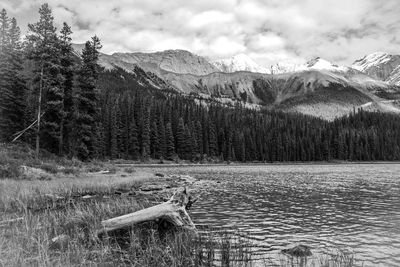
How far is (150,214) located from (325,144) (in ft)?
629

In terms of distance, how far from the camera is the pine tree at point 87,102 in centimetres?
5362

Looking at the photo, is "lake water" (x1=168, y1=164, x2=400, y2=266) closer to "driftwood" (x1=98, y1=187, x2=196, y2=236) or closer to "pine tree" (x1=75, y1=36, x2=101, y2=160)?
"driftwood" (x1=98, y1=187, x2=196, y2=236)

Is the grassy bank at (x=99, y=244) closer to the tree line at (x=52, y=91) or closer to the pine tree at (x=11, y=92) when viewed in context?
the tree line at (x=52, y=91)

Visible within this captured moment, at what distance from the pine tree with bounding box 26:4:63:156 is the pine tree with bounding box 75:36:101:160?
3.35 m

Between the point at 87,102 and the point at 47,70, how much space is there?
7.42 m

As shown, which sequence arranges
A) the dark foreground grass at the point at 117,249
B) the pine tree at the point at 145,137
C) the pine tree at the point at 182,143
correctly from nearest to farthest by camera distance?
the dark foreground grass at the point at 117,249, the pine tree at the point at 145,137, the pine tree at the point at 182,143

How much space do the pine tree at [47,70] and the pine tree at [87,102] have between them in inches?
132

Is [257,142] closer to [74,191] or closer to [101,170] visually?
→ [101,170]

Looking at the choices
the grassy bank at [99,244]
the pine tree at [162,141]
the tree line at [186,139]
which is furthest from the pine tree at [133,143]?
the grassy bank at [99,244]

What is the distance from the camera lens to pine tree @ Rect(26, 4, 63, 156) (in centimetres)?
4841

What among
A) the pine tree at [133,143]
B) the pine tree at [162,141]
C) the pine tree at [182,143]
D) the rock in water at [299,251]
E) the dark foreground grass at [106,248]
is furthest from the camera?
the pine tree at [182,143]

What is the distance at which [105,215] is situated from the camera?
1809 centimetres

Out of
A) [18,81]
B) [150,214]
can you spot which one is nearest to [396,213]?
[150,214]

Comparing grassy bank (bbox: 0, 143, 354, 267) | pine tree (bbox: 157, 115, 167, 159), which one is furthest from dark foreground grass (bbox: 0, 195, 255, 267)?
pine tree (bbox: 157, 115, 167, 159)
